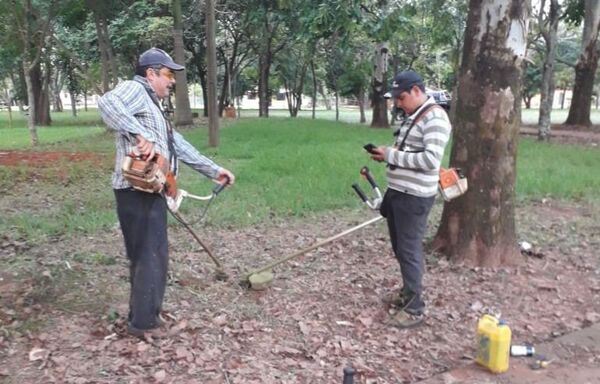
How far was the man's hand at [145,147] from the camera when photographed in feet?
12.1

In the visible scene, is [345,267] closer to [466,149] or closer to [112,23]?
[466,149]

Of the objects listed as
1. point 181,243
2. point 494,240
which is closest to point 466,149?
point 494,240

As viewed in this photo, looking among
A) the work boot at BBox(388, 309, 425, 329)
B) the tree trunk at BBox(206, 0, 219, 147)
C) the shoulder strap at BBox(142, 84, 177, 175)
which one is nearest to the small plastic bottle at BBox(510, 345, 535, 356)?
the work boot at BBox(388, 309, 425, 329)

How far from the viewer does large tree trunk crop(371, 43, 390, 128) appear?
21.2 meters

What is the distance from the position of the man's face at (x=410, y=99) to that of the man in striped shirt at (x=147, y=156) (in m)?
1.53

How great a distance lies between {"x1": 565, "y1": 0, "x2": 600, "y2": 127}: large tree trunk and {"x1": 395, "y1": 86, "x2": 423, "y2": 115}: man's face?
19.4 m

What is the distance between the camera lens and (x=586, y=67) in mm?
22844

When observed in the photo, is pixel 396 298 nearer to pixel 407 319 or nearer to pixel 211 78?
pixel 407 319

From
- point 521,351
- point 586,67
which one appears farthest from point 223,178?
point 586,67

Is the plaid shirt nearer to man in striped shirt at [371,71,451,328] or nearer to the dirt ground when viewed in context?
the dirt ground

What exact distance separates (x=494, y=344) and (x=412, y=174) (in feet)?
4.07

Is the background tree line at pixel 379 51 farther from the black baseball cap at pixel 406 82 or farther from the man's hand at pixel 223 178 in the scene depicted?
the man's hand at pixel 223 178

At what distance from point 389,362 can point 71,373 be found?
1969 millimetres

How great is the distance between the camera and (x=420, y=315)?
464cm
